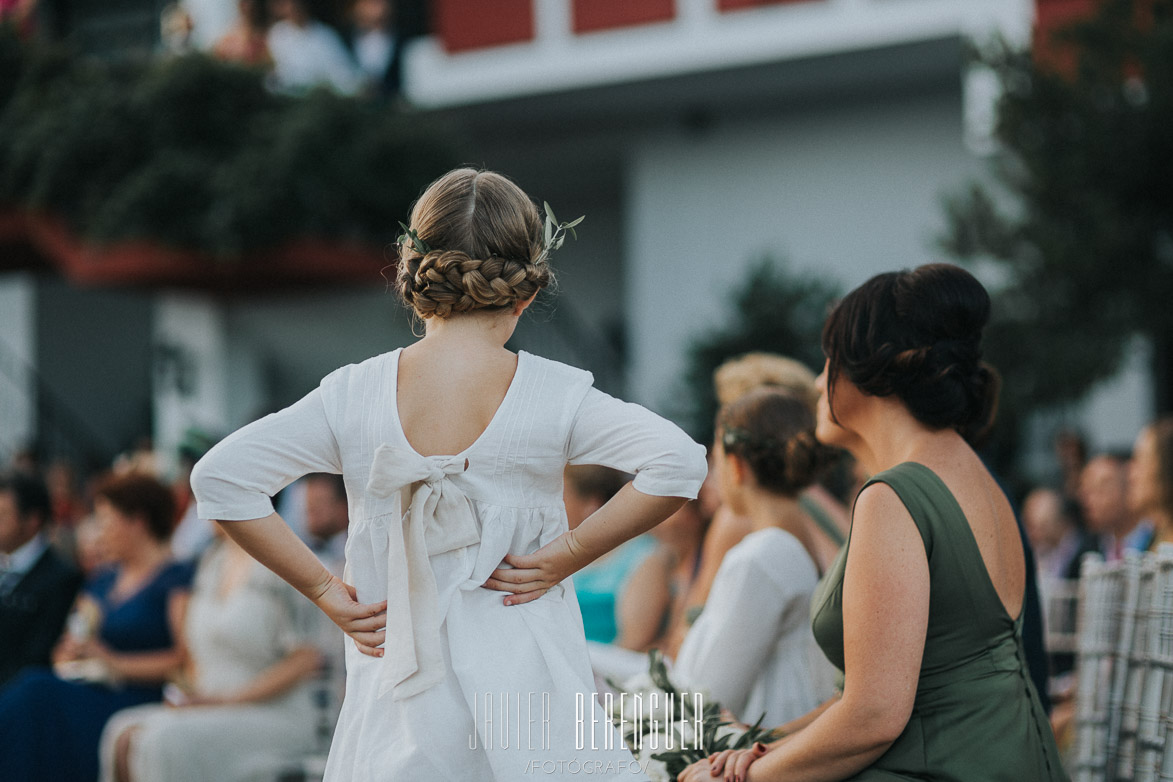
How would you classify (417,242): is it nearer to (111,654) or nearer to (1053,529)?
(111,654)

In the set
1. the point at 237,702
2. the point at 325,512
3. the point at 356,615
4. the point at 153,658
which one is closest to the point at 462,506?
the point at 356,615

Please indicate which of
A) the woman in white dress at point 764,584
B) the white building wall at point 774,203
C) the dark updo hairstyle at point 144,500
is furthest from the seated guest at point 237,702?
the white building wall at point 774,203

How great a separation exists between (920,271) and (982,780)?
98 cm

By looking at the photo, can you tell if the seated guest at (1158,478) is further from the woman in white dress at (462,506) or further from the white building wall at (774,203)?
the white building wall at (774,203)

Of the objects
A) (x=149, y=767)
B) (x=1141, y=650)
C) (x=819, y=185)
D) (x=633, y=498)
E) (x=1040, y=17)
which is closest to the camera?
(x=633, y=498)

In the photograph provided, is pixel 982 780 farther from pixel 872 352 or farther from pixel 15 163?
pixel 15 163

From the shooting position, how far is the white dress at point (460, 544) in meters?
2.05

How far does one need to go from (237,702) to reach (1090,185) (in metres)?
6.11

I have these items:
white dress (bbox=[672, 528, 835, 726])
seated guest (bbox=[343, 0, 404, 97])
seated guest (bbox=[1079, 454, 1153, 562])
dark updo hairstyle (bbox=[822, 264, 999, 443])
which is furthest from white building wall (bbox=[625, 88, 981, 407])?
dark updo hairstyle (bbox=[822, 264, 999, 443])

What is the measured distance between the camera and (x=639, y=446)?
212 cm

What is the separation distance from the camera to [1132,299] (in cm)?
782

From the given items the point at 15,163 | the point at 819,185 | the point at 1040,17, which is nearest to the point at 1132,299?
the point at 1040,17

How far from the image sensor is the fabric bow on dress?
207cm

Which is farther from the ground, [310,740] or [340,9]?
A: [340,9]
